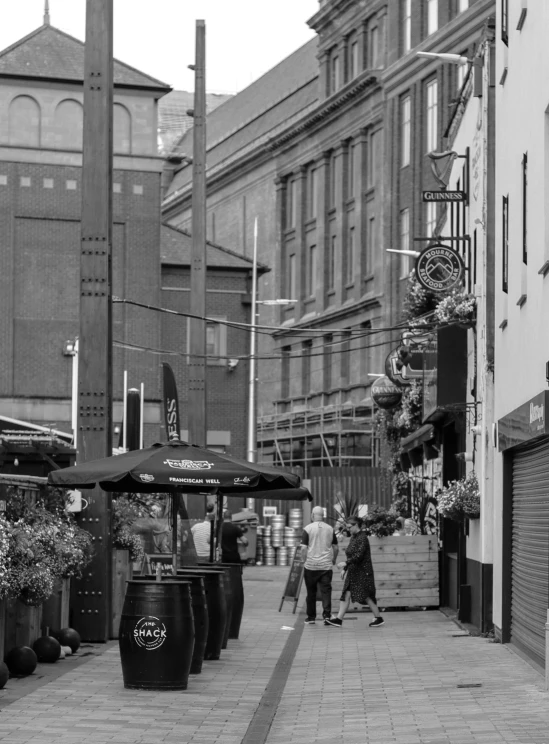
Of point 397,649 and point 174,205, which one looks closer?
point 397,649

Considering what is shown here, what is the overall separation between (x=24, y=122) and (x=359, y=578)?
35.8 metres

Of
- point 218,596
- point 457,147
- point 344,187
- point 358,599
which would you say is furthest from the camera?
point 344,187

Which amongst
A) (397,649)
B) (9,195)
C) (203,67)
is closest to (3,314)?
(9,195)

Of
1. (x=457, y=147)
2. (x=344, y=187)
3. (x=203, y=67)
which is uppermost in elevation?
(x=344, y=187)

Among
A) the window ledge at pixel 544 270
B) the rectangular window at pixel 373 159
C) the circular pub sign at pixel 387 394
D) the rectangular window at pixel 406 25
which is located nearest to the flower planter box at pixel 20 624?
the window ledge at pixel 544 270

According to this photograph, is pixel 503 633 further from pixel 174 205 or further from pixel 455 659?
pixel 174 205

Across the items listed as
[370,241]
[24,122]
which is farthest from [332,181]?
[24,122]

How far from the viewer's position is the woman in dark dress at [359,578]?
22.8 m

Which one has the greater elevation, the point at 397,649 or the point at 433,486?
the point at 433,486

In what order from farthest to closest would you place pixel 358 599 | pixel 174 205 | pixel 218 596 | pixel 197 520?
pixel 174 205
pixel 197 520
pixel 358 599
pixel 218 596

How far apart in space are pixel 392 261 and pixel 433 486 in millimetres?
33783

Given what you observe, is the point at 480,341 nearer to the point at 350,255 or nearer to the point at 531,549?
the point at 531,549

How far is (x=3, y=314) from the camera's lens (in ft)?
180

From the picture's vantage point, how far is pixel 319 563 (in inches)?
925
